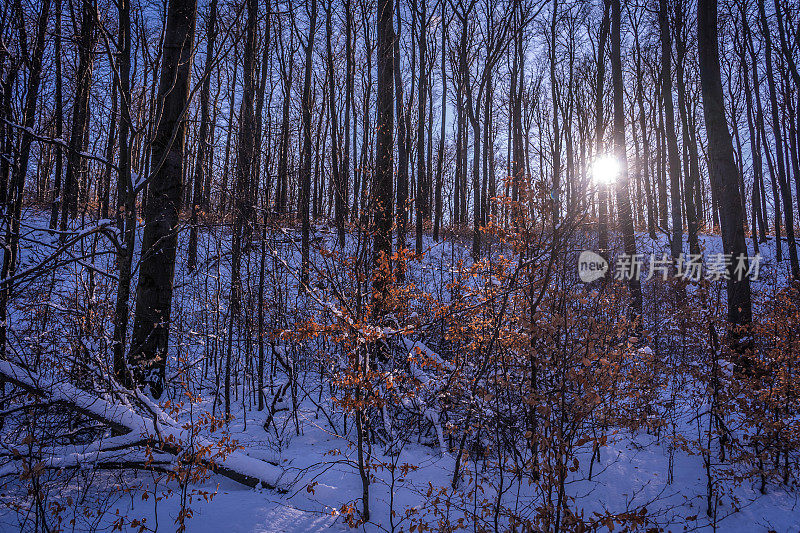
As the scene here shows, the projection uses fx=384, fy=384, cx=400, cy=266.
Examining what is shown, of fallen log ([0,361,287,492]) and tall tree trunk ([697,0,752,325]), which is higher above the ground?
tall tree trunk ([697,0,752,325])

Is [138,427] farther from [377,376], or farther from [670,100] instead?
[670,100]

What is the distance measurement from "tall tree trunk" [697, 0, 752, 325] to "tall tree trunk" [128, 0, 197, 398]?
792 centimetres

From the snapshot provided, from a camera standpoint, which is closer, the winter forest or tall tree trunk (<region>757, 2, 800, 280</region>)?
the winter forest

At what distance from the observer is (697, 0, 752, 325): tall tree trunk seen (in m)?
5.70

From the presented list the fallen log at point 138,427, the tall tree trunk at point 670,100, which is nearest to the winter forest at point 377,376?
the fallen log at point 138,427

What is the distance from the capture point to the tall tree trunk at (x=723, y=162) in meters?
5.70

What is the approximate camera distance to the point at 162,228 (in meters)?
5.36

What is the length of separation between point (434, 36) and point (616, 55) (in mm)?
7129

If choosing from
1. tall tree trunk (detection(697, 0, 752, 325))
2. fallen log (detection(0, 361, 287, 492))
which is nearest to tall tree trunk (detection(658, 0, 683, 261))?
tall tree trunk (detection(697, 0, 752, 325))

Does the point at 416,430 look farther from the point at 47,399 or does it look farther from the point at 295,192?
the point at 295,192

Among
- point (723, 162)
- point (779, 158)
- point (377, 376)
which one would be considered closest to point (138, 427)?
point (377, 376)

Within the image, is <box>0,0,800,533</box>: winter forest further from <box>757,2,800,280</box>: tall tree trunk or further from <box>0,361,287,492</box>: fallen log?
<box>757,2,800,280</box>: tall tree trunk

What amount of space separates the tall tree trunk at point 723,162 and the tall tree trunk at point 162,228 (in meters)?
7.92

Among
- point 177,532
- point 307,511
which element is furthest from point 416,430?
point 177,532
